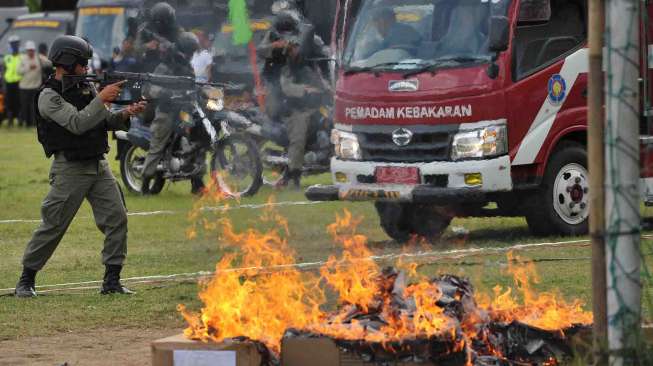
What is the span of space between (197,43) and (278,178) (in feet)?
12.8

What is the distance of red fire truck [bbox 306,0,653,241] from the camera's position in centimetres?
1281

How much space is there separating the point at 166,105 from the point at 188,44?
8.42 ft

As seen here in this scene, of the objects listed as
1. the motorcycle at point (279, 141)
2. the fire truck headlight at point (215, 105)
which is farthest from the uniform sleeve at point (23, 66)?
the fire truck headlight at point (215, 105)

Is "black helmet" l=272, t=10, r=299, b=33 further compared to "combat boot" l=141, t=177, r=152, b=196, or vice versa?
"combat boot" l=141, t=177, r=152, b=196

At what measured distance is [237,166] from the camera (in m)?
18.2

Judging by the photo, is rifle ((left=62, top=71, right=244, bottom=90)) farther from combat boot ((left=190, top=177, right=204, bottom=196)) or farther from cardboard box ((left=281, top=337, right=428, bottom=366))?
cardboard box ((left=281, top=337, right=428, bottom=366))

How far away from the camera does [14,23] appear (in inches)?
1575

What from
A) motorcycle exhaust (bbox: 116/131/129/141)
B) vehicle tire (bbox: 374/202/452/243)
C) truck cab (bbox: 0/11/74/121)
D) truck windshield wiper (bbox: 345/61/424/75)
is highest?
truck cab (bbox: 0/11/74/121)

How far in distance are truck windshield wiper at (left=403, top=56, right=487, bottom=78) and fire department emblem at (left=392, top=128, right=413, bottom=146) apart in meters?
0.48

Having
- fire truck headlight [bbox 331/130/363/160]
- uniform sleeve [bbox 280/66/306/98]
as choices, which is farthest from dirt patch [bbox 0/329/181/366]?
uniform sleeve [bbox 280/66/306/98]

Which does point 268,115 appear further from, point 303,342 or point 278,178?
Result: point 303,342

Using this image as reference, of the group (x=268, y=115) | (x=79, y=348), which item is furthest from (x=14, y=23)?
(x=79, y=348)

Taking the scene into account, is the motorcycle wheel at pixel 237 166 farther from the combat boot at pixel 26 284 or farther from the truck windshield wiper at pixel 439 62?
the combat boot at pixel 26 284

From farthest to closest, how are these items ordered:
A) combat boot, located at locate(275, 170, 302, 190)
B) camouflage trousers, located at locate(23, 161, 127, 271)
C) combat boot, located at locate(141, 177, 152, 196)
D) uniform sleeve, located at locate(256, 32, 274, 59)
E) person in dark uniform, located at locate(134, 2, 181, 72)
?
combat boot, located at locate(141, 177, 152, 196), combat boot, located at locate(275, 170, 302, 190), uniform sleeve, located at locate(256, 32, 274, 59), person in dark uniform, located at locate(134, 2, 181, 72), camouflage trousers, located at locate(23, 161, 127, 271)
